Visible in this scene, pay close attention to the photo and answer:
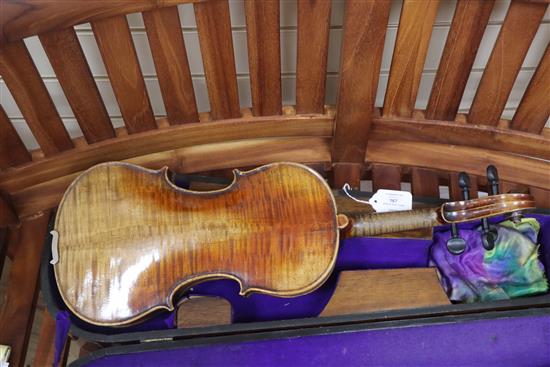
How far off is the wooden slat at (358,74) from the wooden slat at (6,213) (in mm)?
742

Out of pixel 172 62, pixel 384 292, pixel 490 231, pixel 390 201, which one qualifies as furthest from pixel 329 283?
pixel 172 62

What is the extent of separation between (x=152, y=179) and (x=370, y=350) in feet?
1.76

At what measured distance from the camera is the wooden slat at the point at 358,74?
3.12 feet

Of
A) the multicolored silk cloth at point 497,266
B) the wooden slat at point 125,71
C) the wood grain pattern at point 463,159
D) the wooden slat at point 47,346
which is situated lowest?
the wooden slat at point 47,346

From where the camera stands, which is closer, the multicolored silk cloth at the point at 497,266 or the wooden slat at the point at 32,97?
the wooden slat at the point at 32,97

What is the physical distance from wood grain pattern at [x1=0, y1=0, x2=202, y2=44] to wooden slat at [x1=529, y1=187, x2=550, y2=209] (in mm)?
876

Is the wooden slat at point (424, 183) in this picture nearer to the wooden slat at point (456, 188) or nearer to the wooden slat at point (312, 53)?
the wooden slat at point (456, 188)

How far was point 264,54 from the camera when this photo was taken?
1.08 meters

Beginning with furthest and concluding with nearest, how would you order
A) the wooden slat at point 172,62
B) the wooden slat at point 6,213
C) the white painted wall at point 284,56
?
1. the wooden slat at point 6,213
2. the white painted wall at point 284,56
3. the wooden slat at point 172,62

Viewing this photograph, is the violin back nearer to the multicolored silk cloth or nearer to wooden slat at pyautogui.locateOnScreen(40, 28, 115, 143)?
wooden slat at pyautogui.locateOnScreen(40, 28, 115, 143)

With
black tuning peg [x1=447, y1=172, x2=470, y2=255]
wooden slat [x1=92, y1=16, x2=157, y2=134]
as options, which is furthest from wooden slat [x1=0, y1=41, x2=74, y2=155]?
black tuning peg [x1=447, y1=172, x2=470, y2=255]

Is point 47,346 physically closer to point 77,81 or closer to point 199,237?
point 199,237

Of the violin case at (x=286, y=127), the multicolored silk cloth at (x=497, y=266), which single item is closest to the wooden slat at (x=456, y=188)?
the violin case at (x=286, y=127)

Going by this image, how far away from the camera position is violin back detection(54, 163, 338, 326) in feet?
3.41
